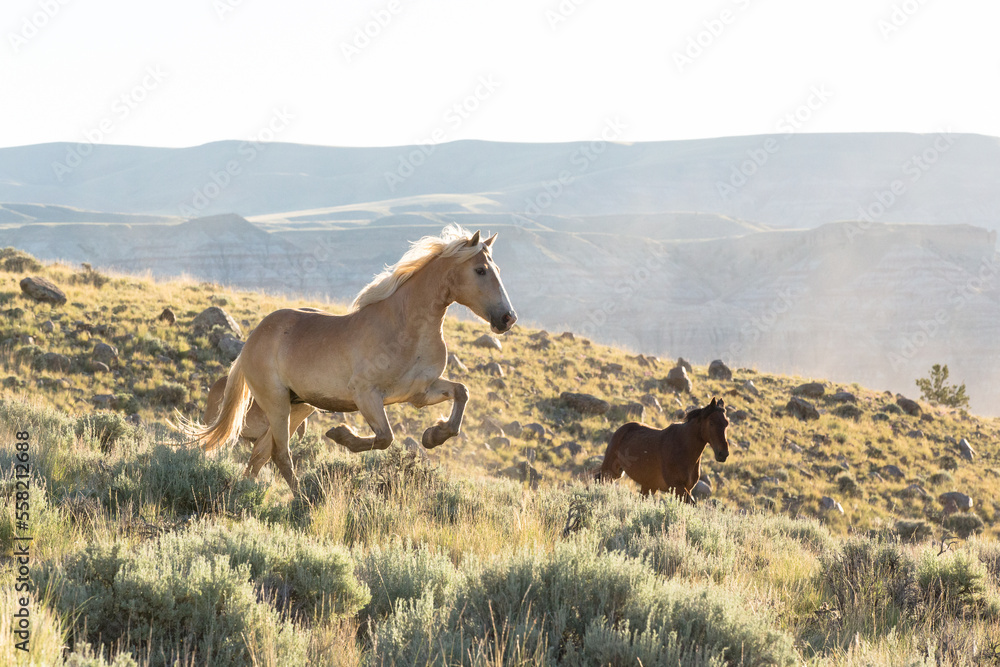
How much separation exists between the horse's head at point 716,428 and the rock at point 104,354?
1260 centimetres

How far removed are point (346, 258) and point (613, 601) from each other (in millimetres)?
108030

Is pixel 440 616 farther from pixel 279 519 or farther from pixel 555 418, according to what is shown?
pixel 555 418

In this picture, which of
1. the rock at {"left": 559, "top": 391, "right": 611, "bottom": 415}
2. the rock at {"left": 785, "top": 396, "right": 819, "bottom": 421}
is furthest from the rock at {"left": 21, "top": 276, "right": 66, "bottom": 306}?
the rock at {"left": 785, "top": 396, "right": 819, "bottom": 421}

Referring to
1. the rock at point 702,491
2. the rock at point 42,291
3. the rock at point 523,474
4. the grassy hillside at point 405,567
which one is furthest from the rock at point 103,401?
the rock at point 702,491

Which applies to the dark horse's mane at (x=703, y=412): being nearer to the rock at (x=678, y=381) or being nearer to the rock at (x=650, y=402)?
the rock at (x=650, y=402)

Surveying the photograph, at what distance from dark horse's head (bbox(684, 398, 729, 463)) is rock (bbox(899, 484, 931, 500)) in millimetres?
10908

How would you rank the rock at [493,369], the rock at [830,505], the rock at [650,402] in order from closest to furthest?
the rock at [830,505]
the rock at [493,369]
the rock at [650,402]

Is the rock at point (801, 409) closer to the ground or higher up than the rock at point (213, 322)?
closer to the ground

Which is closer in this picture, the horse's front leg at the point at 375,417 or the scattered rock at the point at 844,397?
the horse's front leg at the point at 375,417

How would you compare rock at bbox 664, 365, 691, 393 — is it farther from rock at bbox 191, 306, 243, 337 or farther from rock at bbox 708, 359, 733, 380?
rock at bbox 191, 306, 243, 337

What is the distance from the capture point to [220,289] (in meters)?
24.5

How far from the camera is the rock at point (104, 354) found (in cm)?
1647

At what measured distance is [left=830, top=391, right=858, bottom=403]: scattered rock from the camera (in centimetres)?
2492

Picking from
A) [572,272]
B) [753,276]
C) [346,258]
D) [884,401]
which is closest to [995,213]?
[753,276]
